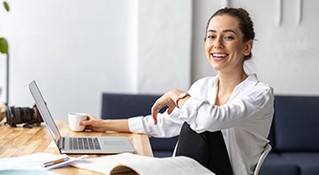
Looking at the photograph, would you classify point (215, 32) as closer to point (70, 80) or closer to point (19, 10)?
point (70, 80)

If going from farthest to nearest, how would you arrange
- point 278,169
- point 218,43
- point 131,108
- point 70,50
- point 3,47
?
1. point 70,50
2. point 131,108
3. point 278,169
4. point 3,47
5. point 218,43

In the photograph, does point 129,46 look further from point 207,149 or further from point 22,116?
point 207,149

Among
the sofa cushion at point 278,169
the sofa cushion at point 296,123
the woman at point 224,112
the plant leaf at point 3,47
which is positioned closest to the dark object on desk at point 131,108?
the sofa cushion at point 278,169

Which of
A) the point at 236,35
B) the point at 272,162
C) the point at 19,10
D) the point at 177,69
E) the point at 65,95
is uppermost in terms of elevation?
the point at 19,10

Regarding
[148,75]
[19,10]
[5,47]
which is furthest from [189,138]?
[19,10]

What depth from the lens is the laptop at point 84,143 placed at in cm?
137

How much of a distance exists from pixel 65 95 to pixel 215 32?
1726 mm

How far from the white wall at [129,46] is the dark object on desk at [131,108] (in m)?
0.24

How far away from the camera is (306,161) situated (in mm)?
2615

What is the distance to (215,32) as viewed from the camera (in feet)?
5.65

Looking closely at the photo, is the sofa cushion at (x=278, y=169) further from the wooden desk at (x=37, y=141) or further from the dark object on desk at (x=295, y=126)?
the wooden desk at (x=37, y=141)

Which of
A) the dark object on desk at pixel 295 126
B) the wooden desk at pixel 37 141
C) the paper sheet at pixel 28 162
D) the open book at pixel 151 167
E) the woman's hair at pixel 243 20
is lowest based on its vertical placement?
the dark object on desk at pixel 295 126

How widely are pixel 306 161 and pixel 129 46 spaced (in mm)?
1492

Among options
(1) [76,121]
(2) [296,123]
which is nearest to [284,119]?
(2) [296,123]
